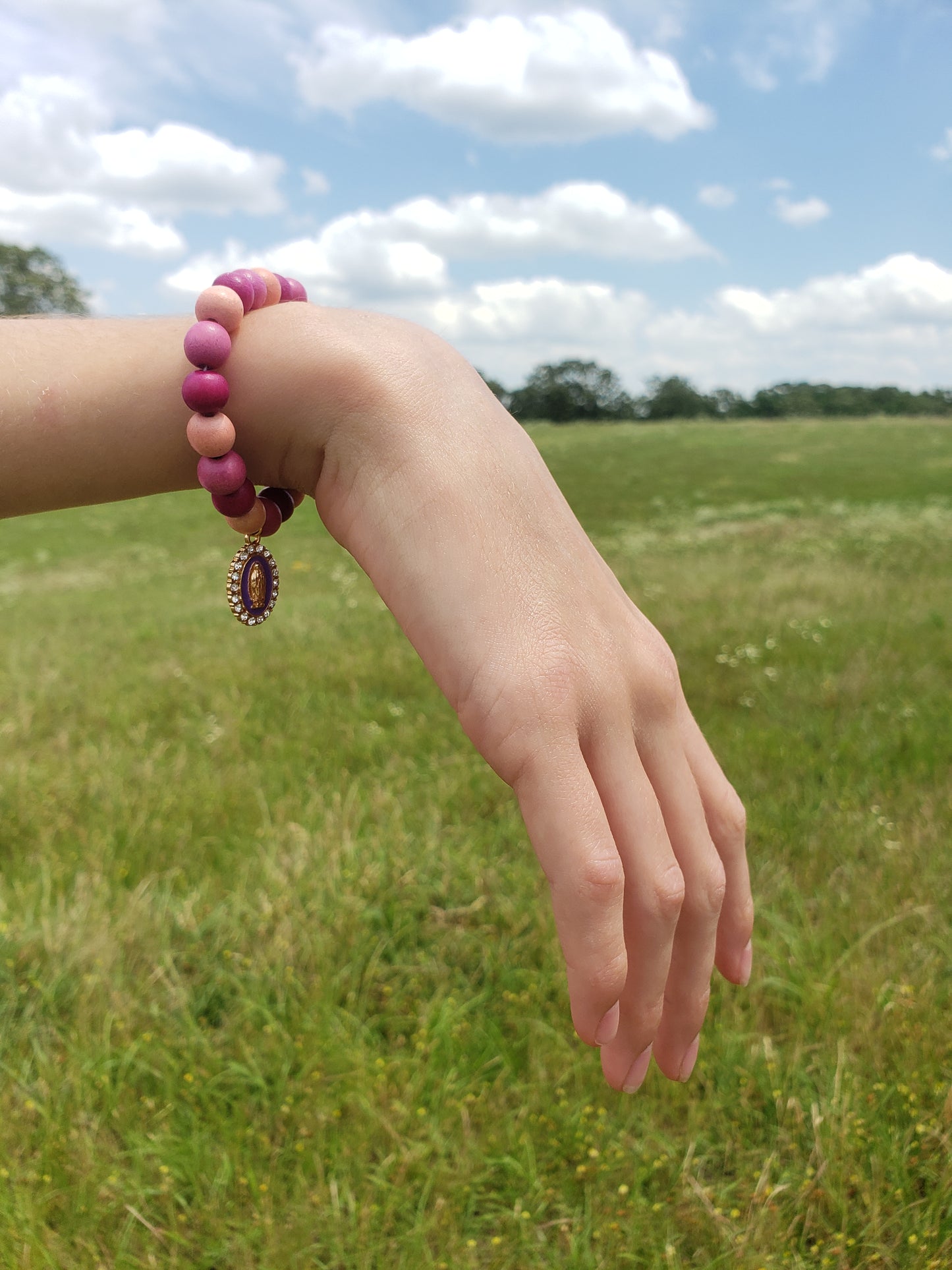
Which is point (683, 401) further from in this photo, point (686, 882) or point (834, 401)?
point (686, 882)

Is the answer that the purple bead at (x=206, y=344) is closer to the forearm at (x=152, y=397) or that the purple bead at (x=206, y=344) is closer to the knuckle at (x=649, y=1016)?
the forearm at (x=152, y=397)

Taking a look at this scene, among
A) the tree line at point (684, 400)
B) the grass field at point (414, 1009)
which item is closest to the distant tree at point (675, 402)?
the tree line at point (684, 400)

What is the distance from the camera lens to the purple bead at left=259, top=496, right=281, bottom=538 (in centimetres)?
148

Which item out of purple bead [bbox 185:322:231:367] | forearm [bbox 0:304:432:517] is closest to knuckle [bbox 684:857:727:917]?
forearm [bbox 0:304:432:517]

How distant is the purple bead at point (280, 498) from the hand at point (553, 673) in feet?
0.77

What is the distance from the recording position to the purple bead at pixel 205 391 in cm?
123

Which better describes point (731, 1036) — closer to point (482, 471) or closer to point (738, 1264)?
point (738, 1264)

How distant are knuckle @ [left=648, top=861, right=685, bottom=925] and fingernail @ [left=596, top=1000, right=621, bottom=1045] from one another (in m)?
0.14

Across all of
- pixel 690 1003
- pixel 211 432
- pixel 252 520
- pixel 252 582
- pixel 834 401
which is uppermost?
pixel 834 401

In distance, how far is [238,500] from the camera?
53.5 inches

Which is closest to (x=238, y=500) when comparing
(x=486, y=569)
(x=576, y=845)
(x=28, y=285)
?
(x=486, y=569)

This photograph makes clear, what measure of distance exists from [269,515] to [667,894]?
888 millimetres

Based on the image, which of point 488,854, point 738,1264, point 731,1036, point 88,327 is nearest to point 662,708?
point 88,327

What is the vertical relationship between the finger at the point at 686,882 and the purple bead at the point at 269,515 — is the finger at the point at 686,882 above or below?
below
